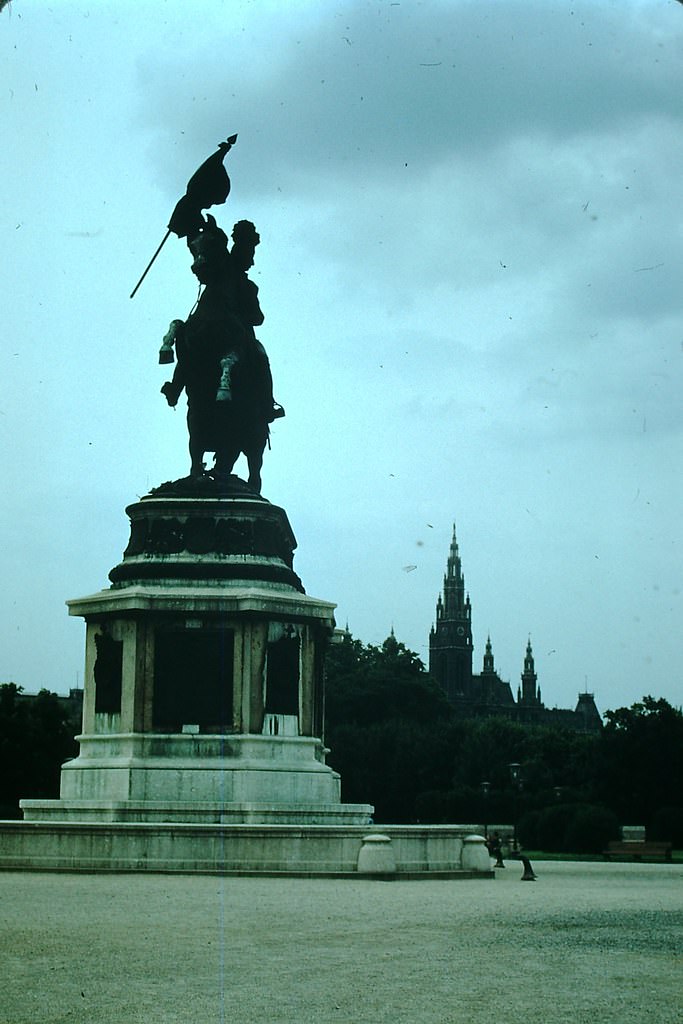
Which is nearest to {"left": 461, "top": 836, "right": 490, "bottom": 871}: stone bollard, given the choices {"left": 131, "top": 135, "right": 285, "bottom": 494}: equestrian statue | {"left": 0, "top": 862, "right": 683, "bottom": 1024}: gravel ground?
{"left": 0, "top": 862, "right": 683, "bottom": 1024}: gravel ground

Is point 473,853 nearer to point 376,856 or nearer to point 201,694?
point 376,856

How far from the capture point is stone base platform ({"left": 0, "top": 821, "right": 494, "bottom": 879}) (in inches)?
1064

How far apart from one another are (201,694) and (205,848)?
453cm

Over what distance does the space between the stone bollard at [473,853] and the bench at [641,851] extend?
19.1m

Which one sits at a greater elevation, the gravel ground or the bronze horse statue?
the bronze horse statue

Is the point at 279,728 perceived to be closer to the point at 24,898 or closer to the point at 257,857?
the point at 257,857

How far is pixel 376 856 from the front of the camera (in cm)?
2722

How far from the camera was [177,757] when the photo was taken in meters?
30.8

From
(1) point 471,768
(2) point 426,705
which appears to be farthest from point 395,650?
(1) point 471,768

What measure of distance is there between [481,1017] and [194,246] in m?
26.8

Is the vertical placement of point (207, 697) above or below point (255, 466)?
below

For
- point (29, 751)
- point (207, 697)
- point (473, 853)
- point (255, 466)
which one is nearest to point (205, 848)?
point (207, 697)

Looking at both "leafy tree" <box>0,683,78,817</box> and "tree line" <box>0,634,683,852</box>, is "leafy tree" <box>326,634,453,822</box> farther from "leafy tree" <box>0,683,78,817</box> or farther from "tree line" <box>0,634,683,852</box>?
"leafy tree" <box>0,683,78,817</box>

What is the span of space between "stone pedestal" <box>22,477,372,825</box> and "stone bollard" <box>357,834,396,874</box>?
2364 mm
